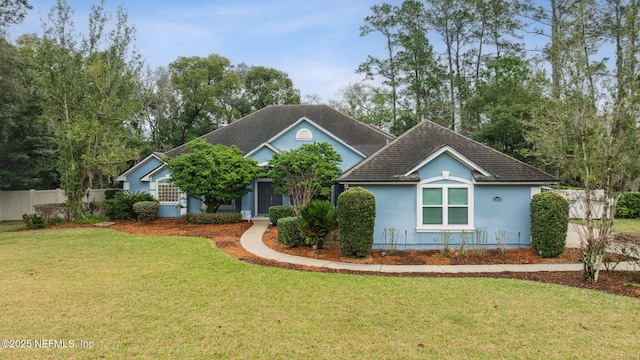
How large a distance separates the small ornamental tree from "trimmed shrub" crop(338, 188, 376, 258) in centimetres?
806

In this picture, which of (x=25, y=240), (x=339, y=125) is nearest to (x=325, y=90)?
(x=339, y=125)

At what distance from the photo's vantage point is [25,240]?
12680 mm

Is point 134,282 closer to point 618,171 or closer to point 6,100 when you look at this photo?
point 618,171

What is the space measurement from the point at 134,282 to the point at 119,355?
11.8 feet

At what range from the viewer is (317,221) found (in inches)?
434

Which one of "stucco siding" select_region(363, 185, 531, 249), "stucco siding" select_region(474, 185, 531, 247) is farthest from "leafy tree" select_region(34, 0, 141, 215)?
"stucco siding" select_region(474, 185, 531, 247)

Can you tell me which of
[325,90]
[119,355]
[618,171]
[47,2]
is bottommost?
[119,355]

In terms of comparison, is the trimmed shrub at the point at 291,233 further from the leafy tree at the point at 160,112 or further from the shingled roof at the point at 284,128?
the leafy tree at the point at 160,112

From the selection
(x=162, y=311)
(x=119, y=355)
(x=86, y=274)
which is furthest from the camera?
(x=86, y=274)

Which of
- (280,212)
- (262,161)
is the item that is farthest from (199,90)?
(280,212)

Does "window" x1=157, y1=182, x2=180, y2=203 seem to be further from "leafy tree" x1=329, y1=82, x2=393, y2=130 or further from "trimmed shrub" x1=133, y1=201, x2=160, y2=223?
"leafy tree" x1=329, y1=82, x2=393, y2=130

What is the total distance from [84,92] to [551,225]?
2193 centimetres

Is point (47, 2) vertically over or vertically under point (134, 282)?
over

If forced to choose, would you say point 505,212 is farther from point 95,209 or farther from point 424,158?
point 95,209
